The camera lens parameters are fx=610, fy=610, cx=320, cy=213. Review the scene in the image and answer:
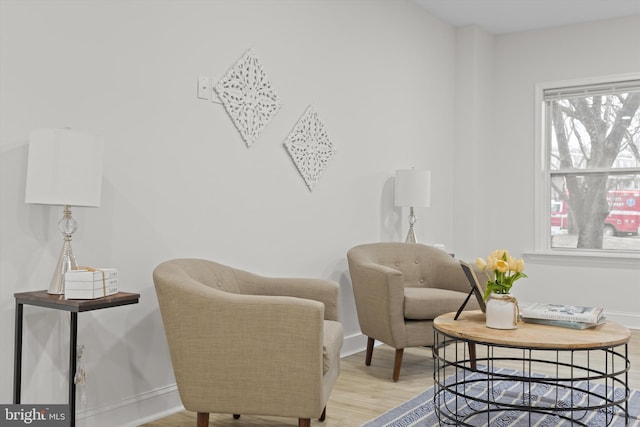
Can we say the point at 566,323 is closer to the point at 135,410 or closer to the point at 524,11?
the point at 135,410

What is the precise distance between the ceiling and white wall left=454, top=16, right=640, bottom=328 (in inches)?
5.2

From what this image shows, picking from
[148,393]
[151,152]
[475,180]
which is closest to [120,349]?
[148,393]

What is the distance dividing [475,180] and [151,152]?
3.68 metres

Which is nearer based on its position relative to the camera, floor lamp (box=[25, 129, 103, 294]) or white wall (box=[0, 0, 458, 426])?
floor lamp (box=[25, 129, 103, 294])

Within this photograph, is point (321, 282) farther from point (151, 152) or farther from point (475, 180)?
point (475, 180)

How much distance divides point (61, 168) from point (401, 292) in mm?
2088

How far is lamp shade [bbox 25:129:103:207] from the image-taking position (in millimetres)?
2160

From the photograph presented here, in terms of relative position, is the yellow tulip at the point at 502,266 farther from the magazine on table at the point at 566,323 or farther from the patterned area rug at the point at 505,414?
the patterned area rug at the point at 505,414

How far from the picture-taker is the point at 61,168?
7.12ft

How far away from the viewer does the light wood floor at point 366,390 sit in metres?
2.89

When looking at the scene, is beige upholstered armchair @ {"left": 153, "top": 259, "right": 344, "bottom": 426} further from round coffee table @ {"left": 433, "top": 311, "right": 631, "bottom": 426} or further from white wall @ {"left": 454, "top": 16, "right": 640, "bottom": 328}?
white wall @ {"left": 454, "top": 16, "right": 640, "bottom": 328}

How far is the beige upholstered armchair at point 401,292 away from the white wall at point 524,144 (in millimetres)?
1636

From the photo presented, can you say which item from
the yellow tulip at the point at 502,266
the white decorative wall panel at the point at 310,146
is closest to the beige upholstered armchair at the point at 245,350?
the yellow tulip at the point at 502,266

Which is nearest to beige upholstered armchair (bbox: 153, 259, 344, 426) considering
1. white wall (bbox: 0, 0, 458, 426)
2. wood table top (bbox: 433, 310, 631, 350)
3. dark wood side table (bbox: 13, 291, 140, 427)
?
dark wood side table (bbox: 13, 291, 140, 427)
